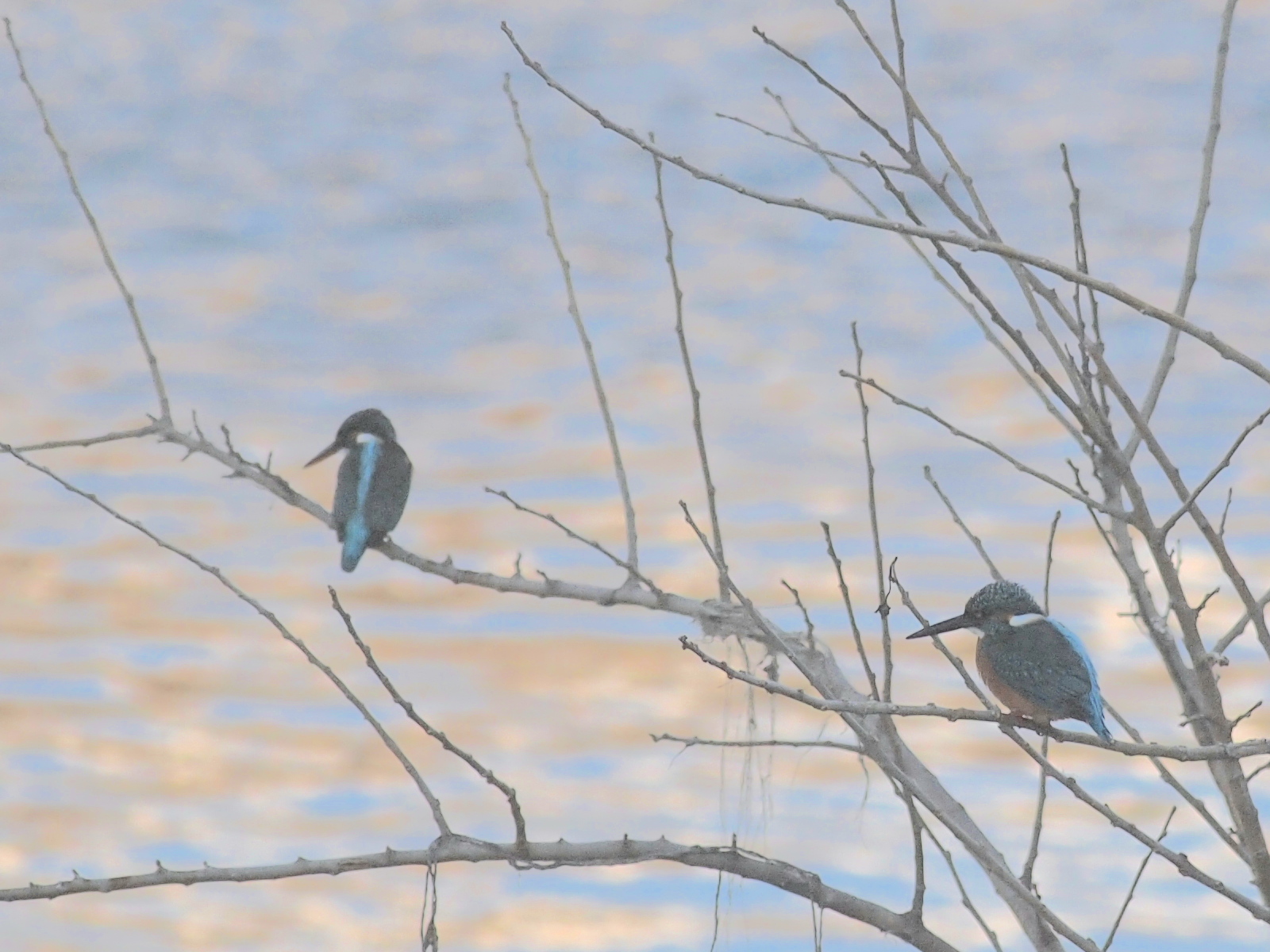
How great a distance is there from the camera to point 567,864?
2.17 metres

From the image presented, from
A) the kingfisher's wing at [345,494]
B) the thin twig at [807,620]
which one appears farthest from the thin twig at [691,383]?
the kingfisher's wing at [345,494]

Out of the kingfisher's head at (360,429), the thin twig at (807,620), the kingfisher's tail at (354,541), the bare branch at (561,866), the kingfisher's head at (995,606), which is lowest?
the bare branch at (561,866)

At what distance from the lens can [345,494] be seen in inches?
178

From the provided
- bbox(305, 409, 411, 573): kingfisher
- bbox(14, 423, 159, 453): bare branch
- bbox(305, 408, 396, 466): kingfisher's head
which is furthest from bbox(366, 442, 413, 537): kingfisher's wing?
bbox(14, 423, 159, 453): bare branch

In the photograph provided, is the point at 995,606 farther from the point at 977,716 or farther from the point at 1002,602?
the point at 977,716

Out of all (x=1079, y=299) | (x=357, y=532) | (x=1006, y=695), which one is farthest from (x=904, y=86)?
(x=357, y=532)

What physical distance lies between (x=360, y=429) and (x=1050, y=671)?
9.78 feet

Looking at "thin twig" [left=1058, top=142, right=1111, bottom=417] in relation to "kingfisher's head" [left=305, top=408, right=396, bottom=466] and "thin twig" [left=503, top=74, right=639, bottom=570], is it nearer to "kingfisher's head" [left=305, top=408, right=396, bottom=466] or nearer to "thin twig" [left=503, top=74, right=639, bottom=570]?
"thin twig" [left=503, top=74, right=639, bottom=570]

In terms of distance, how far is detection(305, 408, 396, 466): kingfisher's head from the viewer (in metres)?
5.09

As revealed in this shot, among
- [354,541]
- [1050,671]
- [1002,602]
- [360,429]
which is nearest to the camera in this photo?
[1050,671]

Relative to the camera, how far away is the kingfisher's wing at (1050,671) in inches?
108

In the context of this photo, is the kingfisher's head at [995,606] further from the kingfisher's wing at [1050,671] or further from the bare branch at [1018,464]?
the bare branch at [1018,464]

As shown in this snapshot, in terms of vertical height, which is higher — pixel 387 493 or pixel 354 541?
pixel 387 493

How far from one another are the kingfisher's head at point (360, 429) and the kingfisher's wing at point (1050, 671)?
8.87ft
